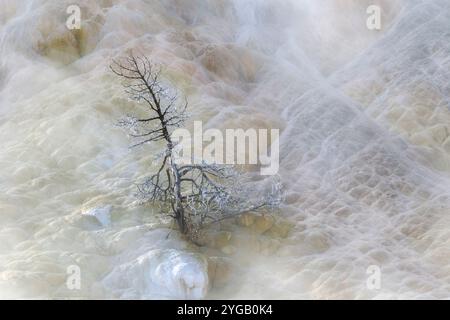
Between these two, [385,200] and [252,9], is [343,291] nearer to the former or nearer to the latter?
[385,200]

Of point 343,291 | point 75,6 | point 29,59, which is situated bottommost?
point 343,291

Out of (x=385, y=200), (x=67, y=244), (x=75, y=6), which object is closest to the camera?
(x=67, y=244)

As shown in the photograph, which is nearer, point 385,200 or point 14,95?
point 385,200

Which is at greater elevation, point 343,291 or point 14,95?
point 14,95

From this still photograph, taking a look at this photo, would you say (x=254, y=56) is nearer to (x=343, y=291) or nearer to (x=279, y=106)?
(x=279, y=106)

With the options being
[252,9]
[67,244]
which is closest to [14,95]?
[67,244]

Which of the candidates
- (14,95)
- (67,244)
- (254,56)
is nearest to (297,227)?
(67,244)

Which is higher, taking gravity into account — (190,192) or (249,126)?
(249,126)

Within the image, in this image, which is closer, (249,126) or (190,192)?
(190,192)

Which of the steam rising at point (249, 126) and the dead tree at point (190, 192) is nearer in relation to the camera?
the steam rising at point (249, 126)

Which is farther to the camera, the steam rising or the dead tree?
the dead tree

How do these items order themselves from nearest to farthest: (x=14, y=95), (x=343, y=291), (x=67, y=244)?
(x=343, y=291) → (x=67, y=244) → (x=14, y=95)
